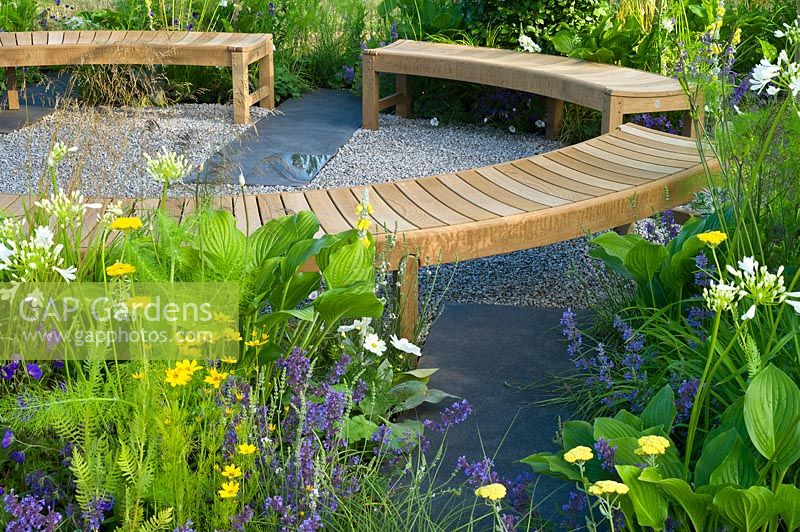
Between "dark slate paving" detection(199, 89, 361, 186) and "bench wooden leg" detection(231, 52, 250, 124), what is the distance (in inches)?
5.0

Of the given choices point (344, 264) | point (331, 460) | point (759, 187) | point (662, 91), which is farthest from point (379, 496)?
point (662, 91)

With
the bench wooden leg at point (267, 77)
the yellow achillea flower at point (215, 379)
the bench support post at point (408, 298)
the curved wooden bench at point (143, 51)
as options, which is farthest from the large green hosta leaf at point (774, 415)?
the bench wooden leg at point (267, 77)

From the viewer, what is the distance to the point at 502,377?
2924 millimetres

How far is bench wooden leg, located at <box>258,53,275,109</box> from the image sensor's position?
22.2 feet

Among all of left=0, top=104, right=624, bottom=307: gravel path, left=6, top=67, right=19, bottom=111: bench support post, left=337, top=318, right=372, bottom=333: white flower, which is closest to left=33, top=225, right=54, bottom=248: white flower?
left=337, top=318, right=372, bottom=333: white flower

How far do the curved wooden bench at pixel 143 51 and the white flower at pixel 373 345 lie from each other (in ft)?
12.6

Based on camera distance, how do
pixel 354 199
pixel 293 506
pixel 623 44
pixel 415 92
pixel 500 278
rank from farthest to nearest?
pixel 415 92 < pixel 623 44 < pixel 500 278 < pixel 354 199 < pixel 293 506

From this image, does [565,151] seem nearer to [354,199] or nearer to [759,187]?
[354,199]

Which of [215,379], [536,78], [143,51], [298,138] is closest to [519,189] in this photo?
[215,379]

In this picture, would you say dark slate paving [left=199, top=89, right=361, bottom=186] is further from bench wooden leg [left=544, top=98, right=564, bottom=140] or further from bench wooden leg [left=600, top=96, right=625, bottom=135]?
bench wooden leg [left=600, top=96, right=625, bottom=135]

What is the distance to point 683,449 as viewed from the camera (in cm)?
234

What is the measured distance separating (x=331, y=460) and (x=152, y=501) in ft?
1.27

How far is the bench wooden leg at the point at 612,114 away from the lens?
480cm

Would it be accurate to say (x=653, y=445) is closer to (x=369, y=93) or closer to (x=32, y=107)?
(x=369, y=93)
